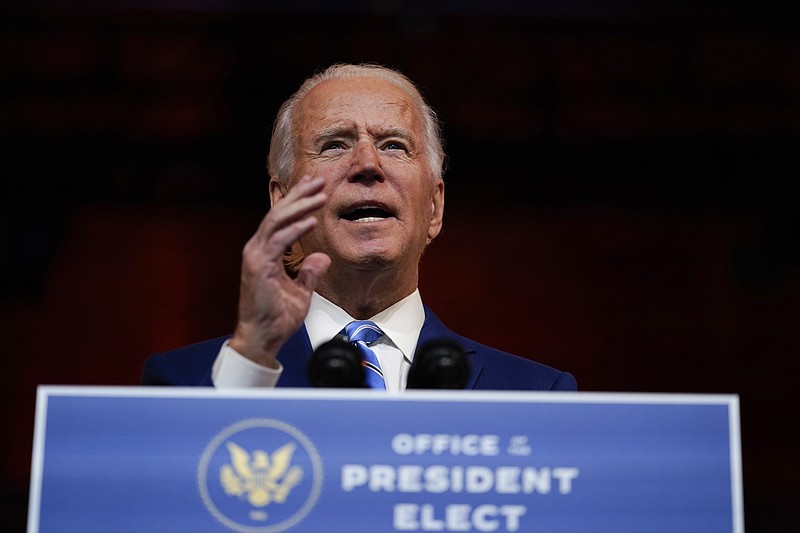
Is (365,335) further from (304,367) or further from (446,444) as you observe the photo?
(446,444)

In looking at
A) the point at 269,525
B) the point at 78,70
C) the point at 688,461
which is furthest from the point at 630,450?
the point at 78,70

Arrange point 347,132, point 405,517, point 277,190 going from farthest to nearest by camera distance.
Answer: point 277,190
point 347,132
point 405,517

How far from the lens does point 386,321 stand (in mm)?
1748

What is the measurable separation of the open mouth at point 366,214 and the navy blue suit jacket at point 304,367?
0.20 meters

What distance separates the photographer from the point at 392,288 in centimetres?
177

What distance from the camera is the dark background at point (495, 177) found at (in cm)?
330

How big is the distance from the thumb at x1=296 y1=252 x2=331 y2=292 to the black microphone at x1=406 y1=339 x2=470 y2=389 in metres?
0.23

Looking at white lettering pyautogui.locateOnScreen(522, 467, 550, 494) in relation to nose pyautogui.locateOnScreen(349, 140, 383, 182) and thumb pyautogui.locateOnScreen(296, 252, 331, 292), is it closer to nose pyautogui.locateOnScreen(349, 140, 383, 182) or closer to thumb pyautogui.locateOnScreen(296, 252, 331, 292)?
thumb pyautogui.locateOnScreen(296, 252, 331, 292)

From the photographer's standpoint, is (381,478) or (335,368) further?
(335,368)

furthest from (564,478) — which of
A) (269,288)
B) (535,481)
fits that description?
(269,288)

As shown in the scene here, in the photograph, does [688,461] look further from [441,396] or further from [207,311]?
[207,311]

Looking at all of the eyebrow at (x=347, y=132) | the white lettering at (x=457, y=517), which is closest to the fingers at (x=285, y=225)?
the white lettering at (x=457, y=517)

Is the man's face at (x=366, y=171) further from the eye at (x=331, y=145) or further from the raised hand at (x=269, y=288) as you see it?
the raised hand at (x=269, y=288)

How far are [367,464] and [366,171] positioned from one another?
0.86 m
